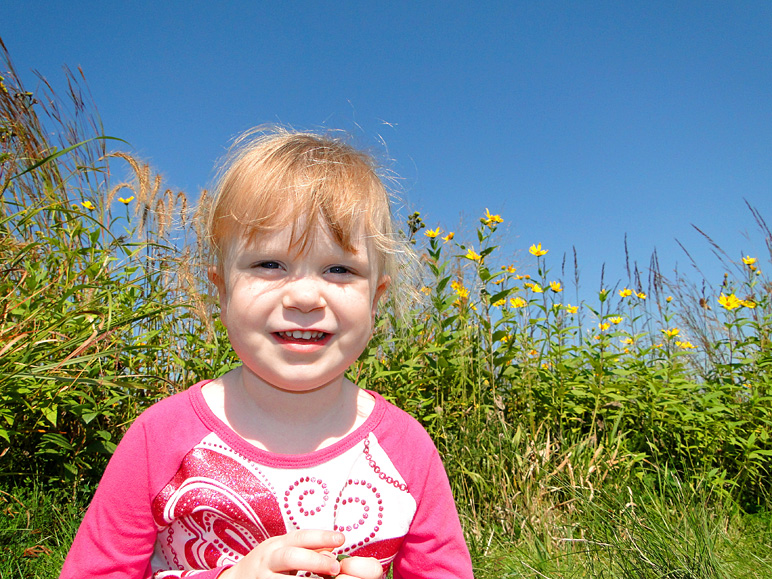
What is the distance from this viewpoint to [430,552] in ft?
3.67

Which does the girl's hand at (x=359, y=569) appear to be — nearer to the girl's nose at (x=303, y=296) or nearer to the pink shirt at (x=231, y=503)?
the pink shirt at (x=231, y=503)

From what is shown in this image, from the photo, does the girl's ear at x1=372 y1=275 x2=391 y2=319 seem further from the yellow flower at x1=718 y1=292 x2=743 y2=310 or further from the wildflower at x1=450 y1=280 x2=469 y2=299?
the yellow flower at x1=718 y1=292 x2=743 y2=310

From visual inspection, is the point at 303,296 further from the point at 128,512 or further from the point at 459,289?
the point at 459,289

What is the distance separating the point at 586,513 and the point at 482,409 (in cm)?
63

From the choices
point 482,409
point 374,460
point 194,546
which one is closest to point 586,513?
point 482,409

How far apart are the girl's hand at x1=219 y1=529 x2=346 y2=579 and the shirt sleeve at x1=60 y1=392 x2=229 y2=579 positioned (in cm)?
13

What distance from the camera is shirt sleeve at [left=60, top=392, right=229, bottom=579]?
1.02 meters

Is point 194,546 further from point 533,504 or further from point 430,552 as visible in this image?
point 533,504

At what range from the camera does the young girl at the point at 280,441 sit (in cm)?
103

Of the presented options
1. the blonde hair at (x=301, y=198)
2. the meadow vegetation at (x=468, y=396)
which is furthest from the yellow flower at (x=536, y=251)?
the blonde hair at (x=301, y=198)

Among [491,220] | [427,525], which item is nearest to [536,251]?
[491,220]

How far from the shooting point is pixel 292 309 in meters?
1.03

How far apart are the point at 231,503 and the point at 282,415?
0.18 metres

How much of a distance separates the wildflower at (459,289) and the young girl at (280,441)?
1.59m
